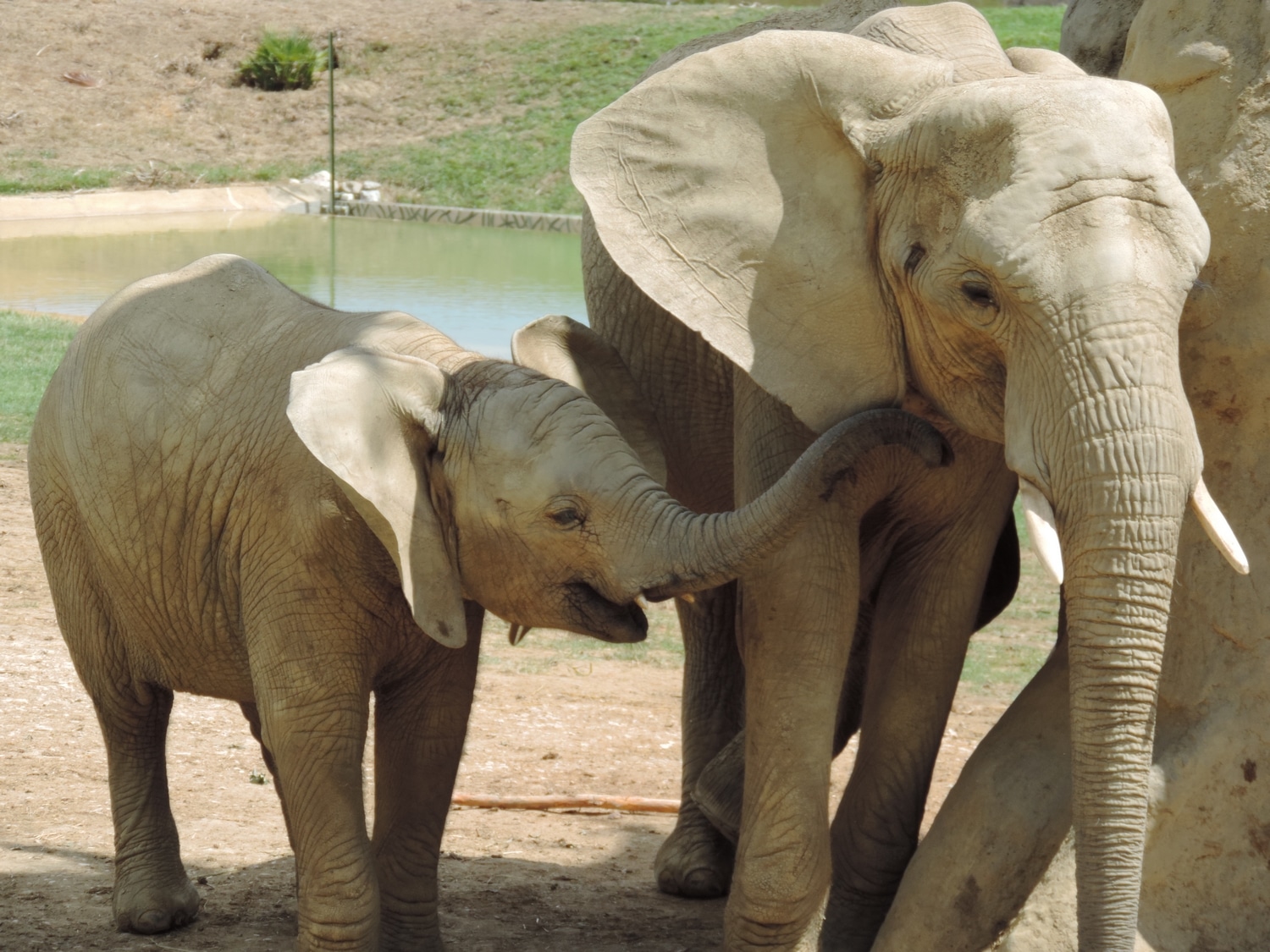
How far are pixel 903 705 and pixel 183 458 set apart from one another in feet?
6.48

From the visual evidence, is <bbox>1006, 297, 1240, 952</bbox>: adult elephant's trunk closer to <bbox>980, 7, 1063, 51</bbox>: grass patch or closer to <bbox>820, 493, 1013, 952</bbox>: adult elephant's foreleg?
<bbox>820, 493, 1013, 952</bbox>: adult elephant's foreleg

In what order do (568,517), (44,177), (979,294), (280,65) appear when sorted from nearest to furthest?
(979,294)
(568,517)
(44,177)
(280,65)

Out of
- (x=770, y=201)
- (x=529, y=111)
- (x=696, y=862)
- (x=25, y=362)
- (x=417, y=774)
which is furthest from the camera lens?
(x=529, y=111)

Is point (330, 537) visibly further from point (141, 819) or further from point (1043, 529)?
point (1043, 529)

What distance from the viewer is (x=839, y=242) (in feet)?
13.6

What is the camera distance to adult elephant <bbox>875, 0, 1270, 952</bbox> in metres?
4.45

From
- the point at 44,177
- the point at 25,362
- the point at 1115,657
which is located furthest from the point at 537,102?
the point at 1115,657

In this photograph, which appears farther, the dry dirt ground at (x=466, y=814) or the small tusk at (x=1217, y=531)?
the dry dirt ground at (x=466, y=814)

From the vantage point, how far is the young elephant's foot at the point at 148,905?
516 centimetres

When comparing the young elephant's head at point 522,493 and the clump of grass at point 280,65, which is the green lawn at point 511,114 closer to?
the clump of grass at point 280,65

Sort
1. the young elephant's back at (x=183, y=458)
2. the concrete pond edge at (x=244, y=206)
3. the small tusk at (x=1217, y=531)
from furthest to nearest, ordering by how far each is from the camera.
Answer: the concrete pond edge at (x=244, y=206) < the young elephant's back at (x=183, y=458) < the small tusk at (x=1217, y=531)

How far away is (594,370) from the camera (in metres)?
4.81

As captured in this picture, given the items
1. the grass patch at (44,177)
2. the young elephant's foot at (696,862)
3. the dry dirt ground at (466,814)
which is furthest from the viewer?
Answer: the grass patch at (44,177)

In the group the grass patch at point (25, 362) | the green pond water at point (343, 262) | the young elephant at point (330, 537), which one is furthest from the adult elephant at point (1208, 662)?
the green pond water at point (343, 262)
